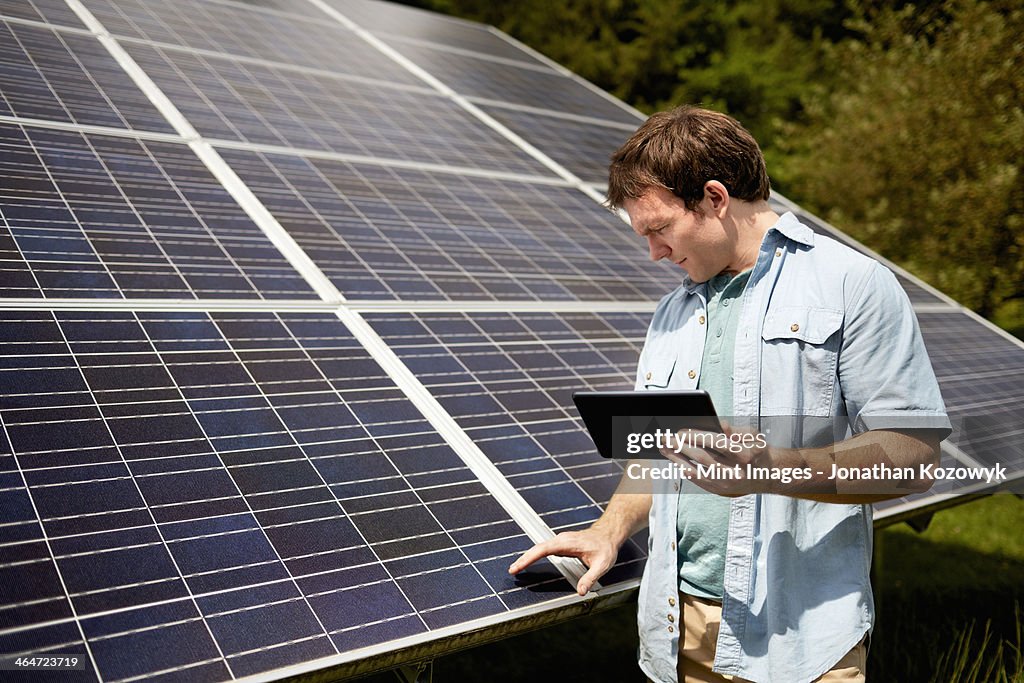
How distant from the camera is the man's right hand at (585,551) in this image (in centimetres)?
301

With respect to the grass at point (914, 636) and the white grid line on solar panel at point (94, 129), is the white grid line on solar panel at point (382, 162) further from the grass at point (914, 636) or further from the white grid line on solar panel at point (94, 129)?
the grass at point (914, 636)

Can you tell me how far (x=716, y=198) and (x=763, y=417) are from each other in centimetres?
73

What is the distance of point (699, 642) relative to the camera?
9.89 feet

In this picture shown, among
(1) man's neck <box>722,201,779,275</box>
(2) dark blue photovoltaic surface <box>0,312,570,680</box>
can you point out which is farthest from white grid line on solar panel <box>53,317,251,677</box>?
(1) man's neck <box>722,201,779,275</box>

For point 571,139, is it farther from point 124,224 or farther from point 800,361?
point 800,361

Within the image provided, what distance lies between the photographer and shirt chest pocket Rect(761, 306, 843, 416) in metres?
2.73

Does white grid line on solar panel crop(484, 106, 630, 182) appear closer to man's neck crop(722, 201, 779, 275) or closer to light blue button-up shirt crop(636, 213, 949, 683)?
man's neck crop(722, 201, 779, 275)

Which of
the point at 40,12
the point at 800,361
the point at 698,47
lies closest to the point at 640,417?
the point at 800,361

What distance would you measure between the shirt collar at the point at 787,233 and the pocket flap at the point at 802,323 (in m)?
0.24

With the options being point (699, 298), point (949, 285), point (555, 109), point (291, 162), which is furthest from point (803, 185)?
point (699, 298)

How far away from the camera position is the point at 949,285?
13.6 metres

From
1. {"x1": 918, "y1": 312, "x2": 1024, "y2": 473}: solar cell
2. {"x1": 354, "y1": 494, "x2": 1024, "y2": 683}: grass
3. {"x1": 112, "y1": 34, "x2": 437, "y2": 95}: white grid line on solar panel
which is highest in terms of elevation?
{"x1": 112, "y1": 34, "x2": 437, "y2": 95}: white grid line on solar panel

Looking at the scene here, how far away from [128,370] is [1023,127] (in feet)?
44.6

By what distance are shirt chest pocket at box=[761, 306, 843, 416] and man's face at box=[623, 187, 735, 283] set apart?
29 centimetres
